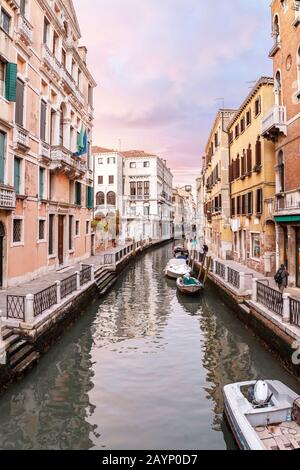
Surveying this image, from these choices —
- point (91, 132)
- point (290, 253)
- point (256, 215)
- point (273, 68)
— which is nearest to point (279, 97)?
point (273, 68)

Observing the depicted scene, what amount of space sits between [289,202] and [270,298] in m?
5.62

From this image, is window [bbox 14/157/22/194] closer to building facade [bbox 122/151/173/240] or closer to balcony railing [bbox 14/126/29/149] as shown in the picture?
balcony railing [bbox 14/126/29/149]

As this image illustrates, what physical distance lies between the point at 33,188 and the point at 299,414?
1436 centimetres

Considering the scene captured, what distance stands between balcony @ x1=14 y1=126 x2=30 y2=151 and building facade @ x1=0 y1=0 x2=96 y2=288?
0.04 m

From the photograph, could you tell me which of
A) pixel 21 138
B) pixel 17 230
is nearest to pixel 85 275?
pixel 17 230

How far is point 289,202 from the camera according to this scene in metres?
14.9

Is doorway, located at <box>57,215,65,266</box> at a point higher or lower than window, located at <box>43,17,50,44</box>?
lower

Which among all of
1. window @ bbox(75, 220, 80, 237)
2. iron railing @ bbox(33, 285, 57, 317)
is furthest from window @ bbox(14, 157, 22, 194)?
window @ bbox(75, 220, 80, 237)

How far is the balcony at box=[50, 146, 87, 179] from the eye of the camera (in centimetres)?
1852

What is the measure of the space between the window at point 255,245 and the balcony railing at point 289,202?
3670 mm

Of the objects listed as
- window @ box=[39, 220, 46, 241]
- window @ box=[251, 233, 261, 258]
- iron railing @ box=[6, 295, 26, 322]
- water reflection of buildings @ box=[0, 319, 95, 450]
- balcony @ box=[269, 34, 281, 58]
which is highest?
balcony @ box=[269, 34, 281, 58]

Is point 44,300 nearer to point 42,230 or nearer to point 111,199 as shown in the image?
point 42,230

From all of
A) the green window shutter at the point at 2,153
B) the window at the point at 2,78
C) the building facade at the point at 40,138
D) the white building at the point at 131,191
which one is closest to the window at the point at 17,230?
the building facade at the point at 40,138

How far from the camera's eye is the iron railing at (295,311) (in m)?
8.91
